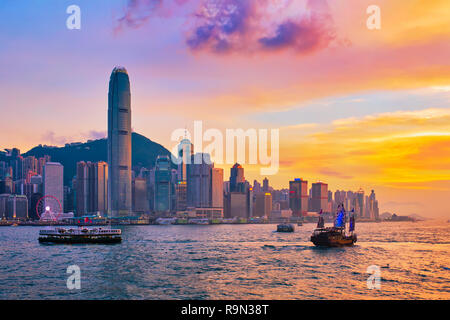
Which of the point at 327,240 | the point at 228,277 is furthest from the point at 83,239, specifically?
the point at 228,277

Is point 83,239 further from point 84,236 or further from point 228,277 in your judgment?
point 228,277

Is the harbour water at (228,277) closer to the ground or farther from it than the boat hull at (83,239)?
farther from it

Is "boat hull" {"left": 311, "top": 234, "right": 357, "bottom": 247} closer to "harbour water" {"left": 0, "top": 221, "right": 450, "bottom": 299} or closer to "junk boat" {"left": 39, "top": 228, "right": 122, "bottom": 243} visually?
"harbour water" {"left": 0, "top": 221, "right": 450, "bottom": 299}

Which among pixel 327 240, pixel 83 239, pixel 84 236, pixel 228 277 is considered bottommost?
pixel 83 239

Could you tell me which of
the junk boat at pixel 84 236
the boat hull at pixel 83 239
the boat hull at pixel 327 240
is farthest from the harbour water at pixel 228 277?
the junk boat at pixel 84 236

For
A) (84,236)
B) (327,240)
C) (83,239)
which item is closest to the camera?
(327,240)

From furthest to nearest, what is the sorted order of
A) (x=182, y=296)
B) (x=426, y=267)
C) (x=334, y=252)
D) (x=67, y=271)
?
(x=334, y=252)
(x=426, y=267)
(x=67, y=271)
(x=182, y=296)

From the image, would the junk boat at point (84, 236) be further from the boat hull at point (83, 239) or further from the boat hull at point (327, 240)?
the boat hull at point (327, 240)

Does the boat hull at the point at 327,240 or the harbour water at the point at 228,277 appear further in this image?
the boat hull at the point at 327,240
